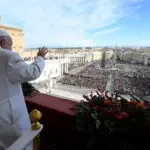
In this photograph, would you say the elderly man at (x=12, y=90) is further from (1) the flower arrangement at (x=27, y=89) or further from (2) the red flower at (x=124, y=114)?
(1) the flower arrangement at (x=27, y=89)

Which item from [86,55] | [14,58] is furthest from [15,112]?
[86,55]

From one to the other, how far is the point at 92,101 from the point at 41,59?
1.20ft

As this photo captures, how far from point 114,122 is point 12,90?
43 cm

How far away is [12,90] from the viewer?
2.81 ft

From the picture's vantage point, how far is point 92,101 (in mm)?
1122

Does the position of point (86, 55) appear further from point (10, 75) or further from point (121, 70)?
point (10, 75)

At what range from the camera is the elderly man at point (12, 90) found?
82 cm

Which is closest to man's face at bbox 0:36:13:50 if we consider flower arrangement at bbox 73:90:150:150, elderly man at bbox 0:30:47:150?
elderly man at bbox 0:30:47:150

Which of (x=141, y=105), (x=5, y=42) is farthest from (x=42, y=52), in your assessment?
(x=141, y=105)

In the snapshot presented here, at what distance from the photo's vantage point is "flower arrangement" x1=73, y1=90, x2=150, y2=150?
92 cm

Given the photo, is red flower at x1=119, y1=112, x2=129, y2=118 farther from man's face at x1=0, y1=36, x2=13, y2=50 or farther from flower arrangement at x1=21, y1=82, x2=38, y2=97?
flower arrangement at x1=21, y1=82, x2=38, y2=97

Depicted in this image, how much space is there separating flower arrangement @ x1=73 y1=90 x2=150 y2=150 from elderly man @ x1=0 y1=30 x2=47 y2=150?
0.28 meters

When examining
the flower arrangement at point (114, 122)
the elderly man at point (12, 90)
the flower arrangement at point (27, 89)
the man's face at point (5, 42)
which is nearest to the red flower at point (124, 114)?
the flower arrangement at point (114, 122)

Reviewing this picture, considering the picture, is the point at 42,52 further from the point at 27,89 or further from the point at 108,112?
the point at 27,89
